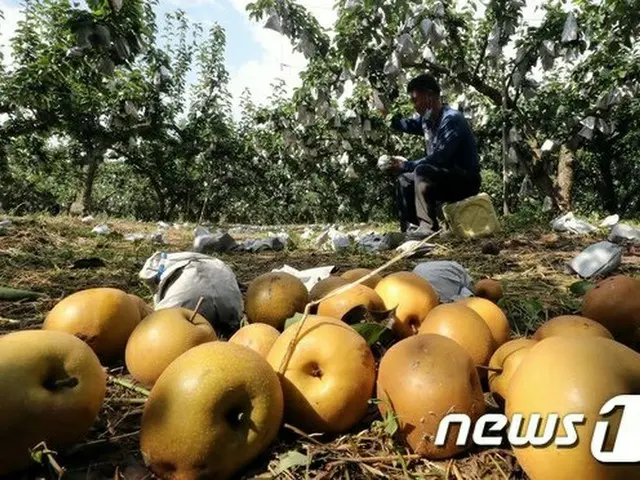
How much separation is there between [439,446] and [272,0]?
856 centimetres

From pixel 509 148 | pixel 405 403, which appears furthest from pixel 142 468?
pixel 509 148

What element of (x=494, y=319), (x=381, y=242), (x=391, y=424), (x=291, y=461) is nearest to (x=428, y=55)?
(x=381, y=242)

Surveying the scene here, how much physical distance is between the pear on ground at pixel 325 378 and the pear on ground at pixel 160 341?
259 mm

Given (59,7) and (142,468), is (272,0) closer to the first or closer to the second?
(59,7)

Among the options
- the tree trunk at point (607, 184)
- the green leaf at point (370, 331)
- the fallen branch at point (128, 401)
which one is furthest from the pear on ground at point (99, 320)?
the tree trunk at point (607, 184)

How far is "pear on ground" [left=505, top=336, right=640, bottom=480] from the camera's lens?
81 centimetres

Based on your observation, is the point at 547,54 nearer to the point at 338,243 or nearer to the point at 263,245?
the point at 338,243

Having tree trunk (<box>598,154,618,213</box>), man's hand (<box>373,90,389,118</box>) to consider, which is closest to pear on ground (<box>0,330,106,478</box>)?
man's hand (<box>373,90,389,118</box>)

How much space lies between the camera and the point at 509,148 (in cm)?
1136

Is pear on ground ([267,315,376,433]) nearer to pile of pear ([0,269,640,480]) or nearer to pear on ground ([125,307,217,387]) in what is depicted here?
pile of pear ([0,269,640,480])

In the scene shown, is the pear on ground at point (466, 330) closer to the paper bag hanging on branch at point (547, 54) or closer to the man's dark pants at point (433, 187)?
the man's dark pants at point (433, 187)

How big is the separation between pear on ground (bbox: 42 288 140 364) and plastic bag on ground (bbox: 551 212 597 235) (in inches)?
186

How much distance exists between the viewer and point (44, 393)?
0.94 metres

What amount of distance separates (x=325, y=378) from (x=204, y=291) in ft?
2.74
